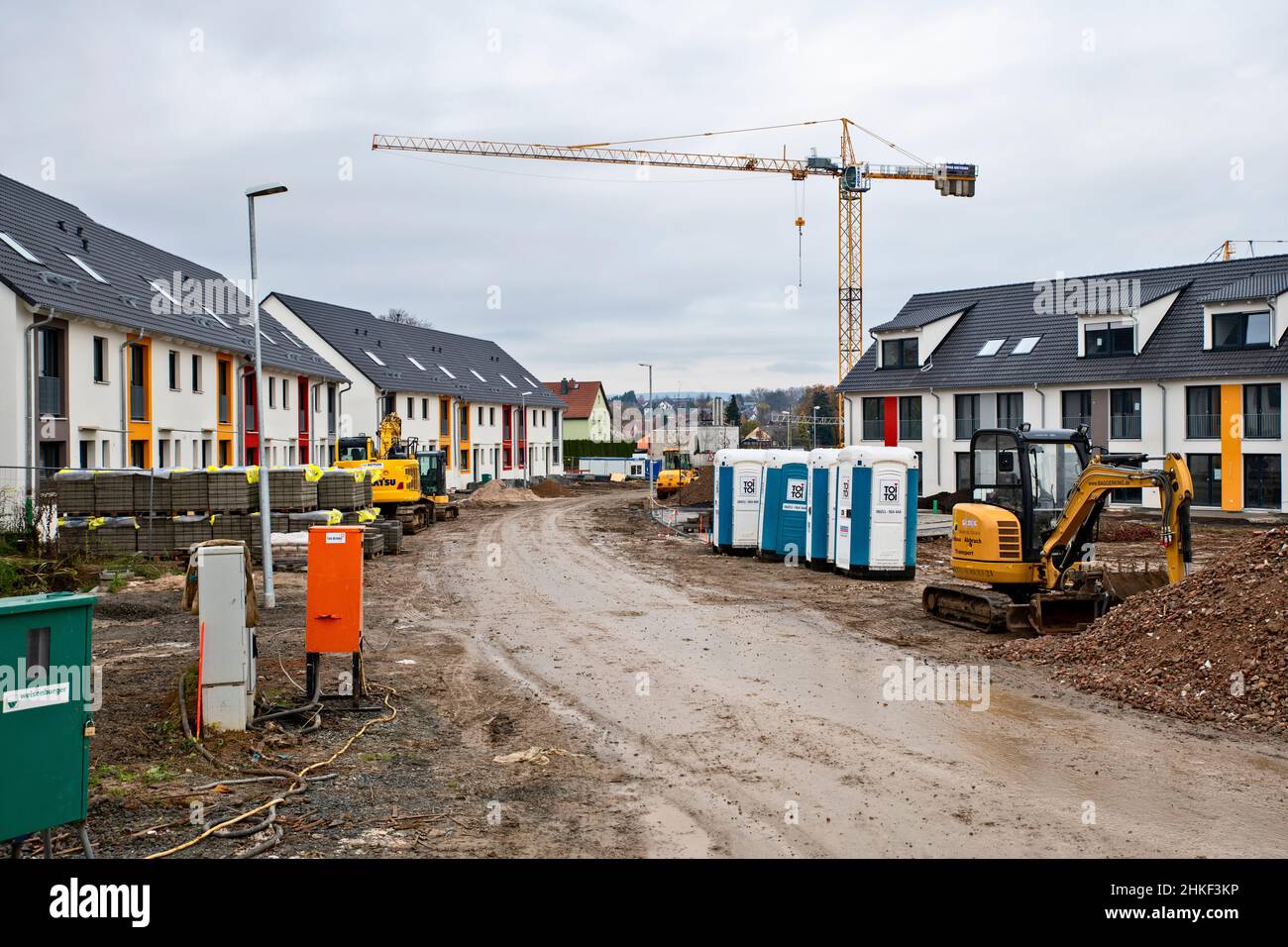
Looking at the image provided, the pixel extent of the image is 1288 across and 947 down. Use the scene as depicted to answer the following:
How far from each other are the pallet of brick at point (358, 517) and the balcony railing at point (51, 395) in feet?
23.7

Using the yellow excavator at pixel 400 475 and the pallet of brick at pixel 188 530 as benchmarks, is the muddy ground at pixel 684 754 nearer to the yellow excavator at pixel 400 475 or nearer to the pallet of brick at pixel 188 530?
the pallet of brick at pixel 188 530

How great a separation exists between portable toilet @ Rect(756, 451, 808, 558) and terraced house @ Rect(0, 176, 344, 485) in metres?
11.7

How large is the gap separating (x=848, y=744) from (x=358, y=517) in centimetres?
1914

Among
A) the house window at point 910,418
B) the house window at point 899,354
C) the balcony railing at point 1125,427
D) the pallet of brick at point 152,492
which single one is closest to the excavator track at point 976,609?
the pallet of brick at point 152,492

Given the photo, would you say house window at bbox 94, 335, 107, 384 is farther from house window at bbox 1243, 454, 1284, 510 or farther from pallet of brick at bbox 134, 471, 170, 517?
house window at bbox 1243, 454, 1284, 510

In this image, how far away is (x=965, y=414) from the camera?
44.5 m

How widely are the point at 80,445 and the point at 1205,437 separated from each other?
36.4 metres

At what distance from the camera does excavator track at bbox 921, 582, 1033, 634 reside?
48.8 feet

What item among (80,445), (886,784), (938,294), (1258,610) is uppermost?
(938,294)

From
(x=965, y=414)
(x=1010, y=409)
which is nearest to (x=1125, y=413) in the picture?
(x=1010, y=409)

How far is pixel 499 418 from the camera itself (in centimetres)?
6912

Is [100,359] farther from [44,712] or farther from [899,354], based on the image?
[899,354]
